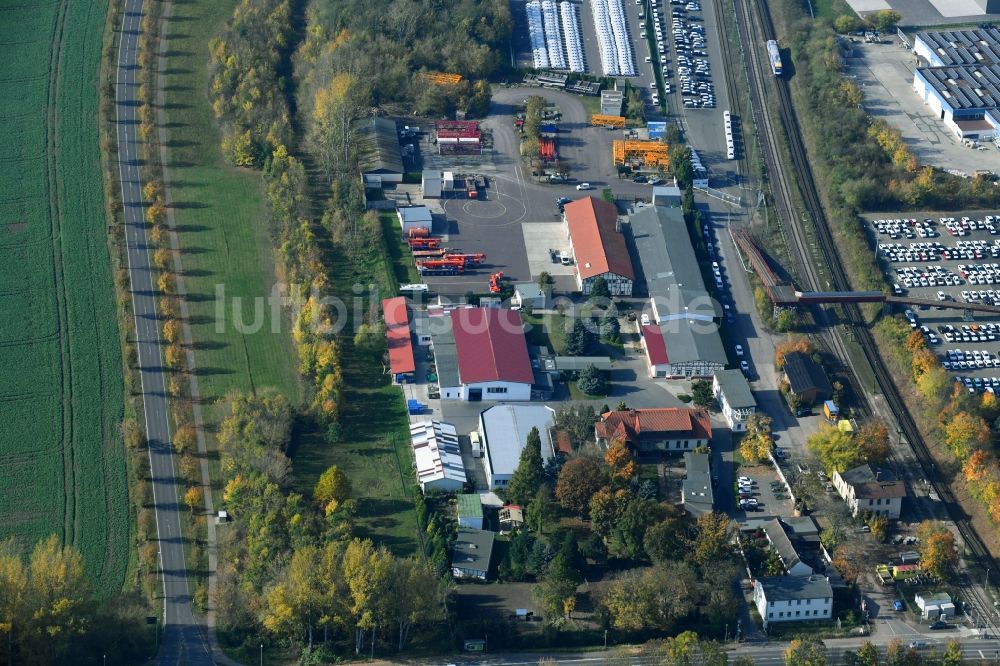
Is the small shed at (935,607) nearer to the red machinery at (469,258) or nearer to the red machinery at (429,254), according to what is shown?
the red machinery at (469,258)

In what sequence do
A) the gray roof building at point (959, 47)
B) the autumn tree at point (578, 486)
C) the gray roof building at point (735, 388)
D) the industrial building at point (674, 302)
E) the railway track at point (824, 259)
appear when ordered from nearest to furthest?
the autumn tree at point (578, 486) → the railway track at point (824, 259) → the gray roof building at point (735, 388) → the industrial building at point (674, 302) → the gray roof building at point (959, 47)

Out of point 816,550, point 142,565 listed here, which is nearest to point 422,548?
point 142,565

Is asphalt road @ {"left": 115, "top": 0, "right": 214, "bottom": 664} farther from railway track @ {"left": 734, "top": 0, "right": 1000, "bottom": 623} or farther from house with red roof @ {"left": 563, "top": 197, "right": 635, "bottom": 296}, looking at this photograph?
railway track @ {"left": 734, "top": 0, "right": 1000, "bottom": 623}

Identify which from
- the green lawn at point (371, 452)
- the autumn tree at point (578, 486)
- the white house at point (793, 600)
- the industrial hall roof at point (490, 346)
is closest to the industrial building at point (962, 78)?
the industrial hall roof at point (490, 346)

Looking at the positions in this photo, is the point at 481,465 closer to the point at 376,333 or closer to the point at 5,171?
the point at 376,333

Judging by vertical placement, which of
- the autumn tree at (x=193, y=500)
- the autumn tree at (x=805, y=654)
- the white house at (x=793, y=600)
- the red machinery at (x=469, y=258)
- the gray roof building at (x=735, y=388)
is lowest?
the autumn tree at (x=805, y=654)

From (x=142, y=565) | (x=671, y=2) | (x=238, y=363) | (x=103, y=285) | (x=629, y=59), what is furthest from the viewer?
(x=671, y=2)

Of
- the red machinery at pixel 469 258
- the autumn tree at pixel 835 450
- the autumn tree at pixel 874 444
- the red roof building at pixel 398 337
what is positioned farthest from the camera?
the red machinery at pixel 469 258
